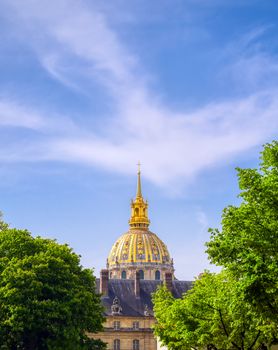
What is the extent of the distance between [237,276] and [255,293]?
2.08m

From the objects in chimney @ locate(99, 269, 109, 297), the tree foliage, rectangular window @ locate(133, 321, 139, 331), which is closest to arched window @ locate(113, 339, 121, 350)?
rectangular window @ locate(133, 321, 139, 331)

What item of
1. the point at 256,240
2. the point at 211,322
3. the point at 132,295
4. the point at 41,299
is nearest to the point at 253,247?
the point at 256,240

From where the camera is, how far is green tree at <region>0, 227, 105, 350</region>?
56.3 meters

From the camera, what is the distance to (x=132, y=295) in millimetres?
117188

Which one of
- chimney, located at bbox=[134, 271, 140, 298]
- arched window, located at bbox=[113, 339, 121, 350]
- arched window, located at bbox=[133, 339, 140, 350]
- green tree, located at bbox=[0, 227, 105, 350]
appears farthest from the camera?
chimney, located at bbox=[134, 271, 140, 298]

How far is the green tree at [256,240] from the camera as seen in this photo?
33.4 m

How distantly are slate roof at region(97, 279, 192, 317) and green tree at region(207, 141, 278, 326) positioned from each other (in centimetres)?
7704

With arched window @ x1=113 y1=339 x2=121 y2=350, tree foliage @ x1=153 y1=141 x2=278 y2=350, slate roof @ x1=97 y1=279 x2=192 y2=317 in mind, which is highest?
slate roof @ x1=97 y1=279 x2=192 y2=317

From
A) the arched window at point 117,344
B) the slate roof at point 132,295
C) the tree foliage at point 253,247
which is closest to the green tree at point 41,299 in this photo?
the tree foliage at point 253,247

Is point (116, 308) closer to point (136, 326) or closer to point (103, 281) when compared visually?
point (136, 326)

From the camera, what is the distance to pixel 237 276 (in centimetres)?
3581

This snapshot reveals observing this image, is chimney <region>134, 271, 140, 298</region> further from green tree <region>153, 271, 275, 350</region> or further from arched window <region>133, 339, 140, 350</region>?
green tree <region>153, 271, 275, 350</region>

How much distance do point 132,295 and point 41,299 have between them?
6001cm

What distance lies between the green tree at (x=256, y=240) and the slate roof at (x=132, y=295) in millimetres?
77036
